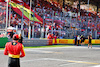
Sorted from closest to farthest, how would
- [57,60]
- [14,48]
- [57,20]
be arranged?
[14,48]
[57,60]
[57,20]

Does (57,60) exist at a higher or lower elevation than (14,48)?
lower

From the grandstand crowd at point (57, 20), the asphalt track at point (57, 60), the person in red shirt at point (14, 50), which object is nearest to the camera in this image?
the person in red shirt at point (14, 50)

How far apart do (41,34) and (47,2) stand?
52.2 feet

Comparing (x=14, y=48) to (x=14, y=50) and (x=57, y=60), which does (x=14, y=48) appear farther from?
(x=57, y=60)

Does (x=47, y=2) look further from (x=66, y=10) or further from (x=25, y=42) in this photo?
(x=25, y=42)

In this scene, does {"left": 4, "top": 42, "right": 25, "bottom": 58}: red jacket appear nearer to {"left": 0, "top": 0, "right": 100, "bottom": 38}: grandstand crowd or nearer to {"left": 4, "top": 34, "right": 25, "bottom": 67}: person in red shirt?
{"left": 4, "top": 34, "right": 25, "bottom": 67}: person in red shirt

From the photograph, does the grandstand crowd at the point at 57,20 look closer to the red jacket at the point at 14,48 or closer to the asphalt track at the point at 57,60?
the asphalt track at the point at 57,60

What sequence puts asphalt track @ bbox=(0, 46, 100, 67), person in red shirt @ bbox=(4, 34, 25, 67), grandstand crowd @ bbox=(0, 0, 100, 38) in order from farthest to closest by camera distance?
grandstand crowd @ bbox=(0, 0, 100, 38)
asphalt track @ bbox=(0, 46, 100, 67)
person in red shirt @ bbox=(4, 34, 25, 67)

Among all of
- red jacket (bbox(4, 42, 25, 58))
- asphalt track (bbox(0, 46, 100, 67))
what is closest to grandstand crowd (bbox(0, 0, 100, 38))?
asphalt track (bbox(0, 46, 100, 67))

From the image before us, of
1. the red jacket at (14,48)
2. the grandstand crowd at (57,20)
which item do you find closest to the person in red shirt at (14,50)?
the red jacket at (14,48)

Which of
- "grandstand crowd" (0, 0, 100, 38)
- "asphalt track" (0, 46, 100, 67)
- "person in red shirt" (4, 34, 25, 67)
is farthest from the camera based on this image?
"grandstand crowd" (0, 0, 100, 38)

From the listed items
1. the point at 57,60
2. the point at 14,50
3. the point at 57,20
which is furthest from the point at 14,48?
the point at 57,20

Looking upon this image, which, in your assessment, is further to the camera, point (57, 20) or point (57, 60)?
point (57, 20)

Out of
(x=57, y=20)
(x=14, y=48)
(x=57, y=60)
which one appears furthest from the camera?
(x=57, y=20)
